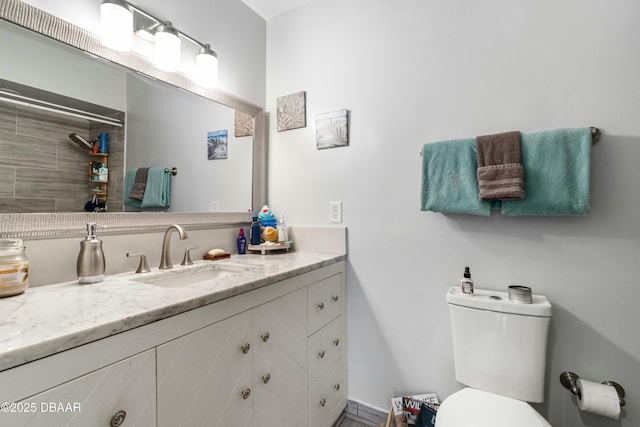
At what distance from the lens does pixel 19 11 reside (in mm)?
975

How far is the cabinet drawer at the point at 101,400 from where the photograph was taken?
0.54 m

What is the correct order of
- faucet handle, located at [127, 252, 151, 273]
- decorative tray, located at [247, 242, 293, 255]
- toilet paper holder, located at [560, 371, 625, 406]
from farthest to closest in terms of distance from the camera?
decorative tray, located at [247, 242, 293, 255], faucet handle, located at [127, 252, 151, 273], toilet paper holder, located at [560, 371, 625, 406]

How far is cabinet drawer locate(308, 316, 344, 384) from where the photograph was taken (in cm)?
135

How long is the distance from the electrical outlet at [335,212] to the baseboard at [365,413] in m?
1.02

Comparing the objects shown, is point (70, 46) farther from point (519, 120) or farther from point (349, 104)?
point (519, 120)

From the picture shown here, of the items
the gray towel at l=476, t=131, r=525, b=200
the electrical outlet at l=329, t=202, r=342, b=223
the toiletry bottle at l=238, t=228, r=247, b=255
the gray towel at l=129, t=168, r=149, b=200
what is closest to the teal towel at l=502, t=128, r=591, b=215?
the gray towel at l=476, t=131, r=525, b=200

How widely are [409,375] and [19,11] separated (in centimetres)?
214

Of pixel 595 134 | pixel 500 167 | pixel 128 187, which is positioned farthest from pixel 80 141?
pixel 595 134

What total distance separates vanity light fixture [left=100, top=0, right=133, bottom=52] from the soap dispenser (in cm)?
77

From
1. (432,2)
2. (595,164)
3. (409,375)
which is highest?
(432,2)

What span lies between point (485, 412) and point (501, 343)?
268mm

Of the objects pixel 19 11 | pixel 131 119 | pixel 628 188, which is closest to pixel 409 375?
pixel 628 188

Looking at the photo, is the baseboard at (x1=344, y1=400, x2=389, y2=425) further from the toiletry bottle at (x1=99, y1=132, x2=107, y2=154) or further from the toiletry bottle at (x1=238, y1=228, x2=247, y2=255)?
the toiletry bottle at (x1=99, y1=132, x2=107, y2=154)

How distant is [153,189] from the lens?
137 centimetres
